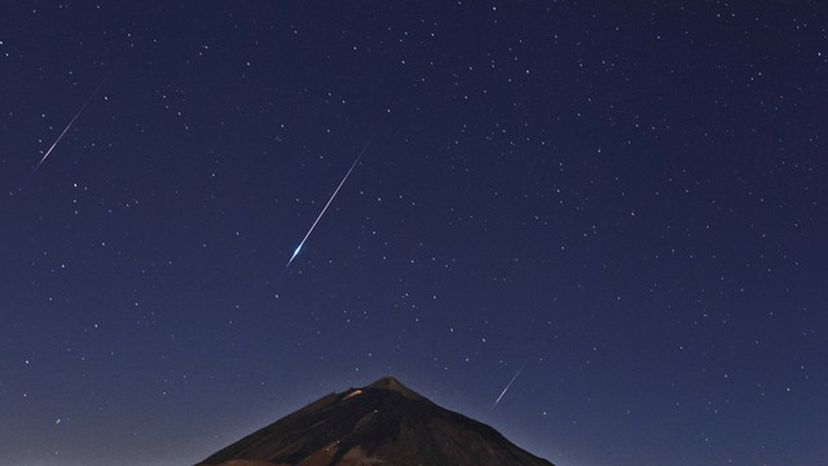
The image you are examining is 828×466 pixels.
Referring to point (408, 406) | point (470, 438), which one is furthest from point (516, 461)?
point (408, 406)

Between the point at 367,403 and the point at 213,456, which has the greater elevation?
the point at 367,403

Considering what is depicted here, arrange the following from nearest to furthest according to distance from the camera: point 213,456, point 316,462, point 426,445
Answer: point 316,462 → point 426,445 → point 213,456

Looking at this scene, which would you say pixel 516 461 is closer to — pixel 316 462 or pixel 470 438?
pixel 470 438

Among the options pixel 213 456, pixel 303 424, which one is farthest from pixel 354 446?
pixel 213 456

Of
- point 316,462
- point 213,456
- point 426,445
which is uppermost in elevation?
point 426,445

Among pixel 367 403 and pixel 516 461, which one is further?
pixel 367 403

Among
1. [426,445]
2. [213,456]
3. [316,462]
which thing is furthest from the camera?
[213,456]
